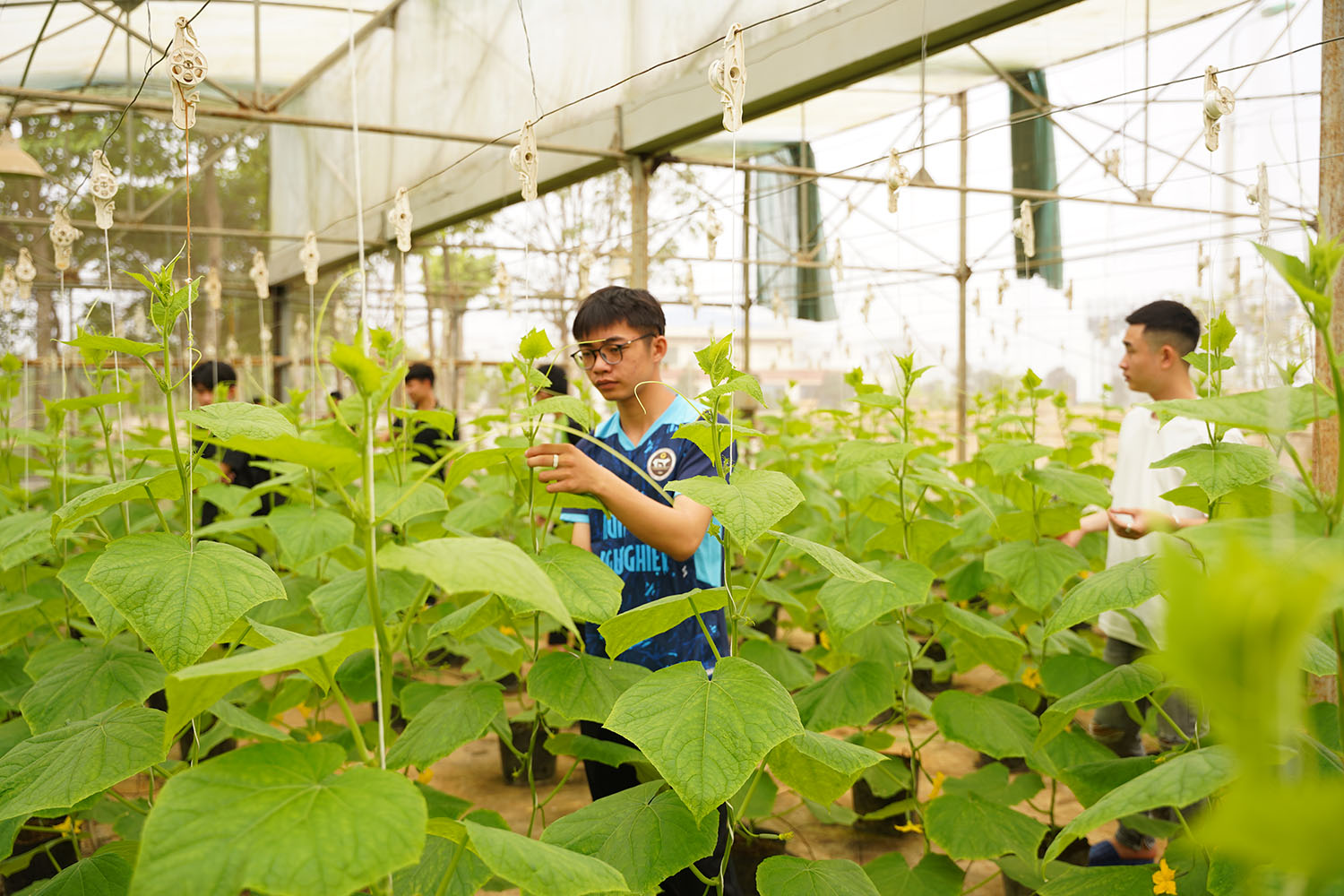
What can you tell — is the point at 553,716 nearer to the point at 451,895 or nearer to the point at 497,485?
the point at 497,485

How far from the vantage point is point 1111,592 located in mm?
1146

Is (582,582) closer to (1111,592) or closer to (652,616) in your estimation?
(652,616)

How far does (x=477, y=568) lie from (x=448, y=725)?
0.62 m

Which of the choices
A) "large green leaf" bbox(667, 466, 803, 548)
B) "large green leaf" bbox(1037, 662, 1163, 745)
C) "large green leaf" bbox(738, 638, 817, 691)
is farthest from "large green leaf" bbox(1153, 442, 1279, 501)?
"large green leaf" bbox(738, 638, 817, 691)

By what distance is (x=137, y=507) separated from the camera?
3006mm

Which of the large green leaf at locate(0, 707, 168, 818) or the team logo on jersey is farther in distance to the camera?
the team logo on jersey

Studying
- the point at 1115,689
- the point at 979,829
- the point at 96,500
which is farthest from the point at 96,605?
the point at 979,829

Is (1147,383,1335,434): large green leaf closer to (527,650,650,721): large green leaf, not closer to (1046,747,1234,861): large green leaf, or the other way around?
(1046,747,1234,861): large green leaf

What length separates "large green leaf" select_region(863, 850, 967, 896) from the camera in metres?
1.64

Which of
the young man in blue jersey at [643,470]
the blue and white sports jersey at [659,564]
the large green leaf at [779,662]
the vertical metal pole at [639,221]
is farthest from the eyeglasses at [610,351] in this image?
the vertical metal pole at [639,221]

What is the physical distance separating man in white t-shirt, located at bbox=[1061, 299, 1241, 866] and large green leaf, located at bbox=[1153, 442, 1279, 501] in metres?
0.86

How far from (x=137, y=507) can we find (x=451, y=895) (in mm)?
2520

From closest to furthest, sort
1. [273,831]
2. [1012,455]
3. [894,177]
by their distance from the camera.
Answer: [273,831], [1012,455], [894,177]

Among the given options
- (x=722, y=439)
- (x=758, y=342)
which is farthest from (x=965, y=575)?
(x=758, y=342)
